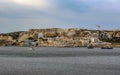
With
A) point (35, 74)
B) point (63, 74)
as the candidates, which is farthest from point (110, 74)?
point (35, 74)

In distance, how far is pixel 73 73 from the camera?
8456 cm

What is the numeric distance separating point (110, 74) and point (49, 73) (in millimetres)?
12121

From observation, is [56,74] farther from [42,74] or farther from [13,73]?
[13,73]

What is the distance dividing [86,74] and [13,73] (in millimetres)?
14436

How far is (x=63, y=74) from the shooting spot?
82.4 metres

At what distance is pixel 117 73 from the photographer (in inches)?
3388

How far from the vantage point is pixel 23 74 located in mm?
82125

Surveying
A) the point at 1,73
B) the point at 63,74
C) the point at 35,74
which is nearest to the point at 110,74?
the point at 63,74

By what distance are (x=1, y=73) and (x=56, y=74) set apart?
35.1 feet

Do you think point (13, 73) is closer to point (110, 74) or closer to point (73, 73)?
point (73, 73)

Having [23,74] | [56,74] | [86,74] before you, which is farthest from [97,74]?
[23,74]

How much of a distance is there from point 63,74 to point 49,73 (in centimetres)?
374

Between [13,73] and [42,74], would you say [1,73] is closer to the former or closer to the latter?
[13,73]

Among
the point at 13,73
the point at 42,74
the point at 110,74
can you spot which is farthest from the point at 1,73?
the point at 110,74
